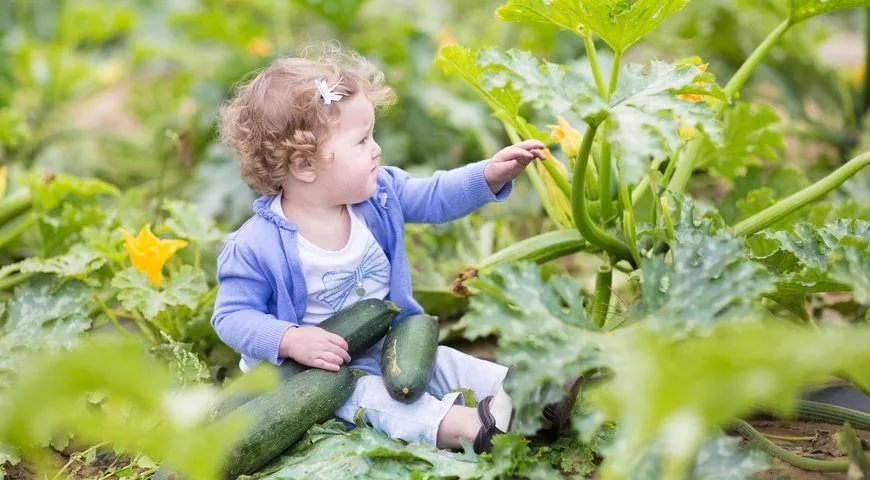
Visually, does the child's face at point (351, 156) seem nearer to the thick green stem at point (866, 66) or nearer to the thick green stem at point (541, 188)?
the thick green stem at point (541, 188)

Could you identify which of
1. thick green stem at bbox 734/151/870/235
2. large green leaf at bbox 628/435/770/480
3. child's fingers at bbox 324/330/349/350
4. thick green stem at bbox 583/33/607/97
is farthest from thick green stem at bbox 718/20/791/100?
child's fingers at bbox 324/330/349/350

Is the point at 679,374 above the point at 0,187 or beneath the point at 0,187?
above

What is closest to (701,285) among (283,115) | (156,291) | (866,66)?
(283,115)

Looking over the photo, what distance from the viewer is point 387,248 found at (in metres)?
2.38

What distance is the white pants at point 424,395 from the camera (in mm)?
2154

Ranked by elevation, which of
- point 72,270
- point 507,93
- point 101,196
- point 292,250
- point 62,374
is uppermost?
point 507,93

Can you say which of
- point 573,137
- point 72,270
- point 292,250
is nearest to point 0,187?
point 72,270

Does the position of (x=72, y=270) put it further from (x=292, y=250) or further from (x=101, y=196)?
(x=101, y=196)

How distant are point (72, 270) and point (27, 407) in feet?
4.05

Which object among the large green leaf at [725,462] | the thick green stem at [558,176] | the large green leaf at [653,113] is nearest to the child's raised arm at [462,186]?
the thick green stem at [558,176]

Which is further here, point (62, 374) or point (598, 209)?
point (598, 209)

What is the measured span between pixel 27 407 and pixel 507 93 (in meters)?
1.22

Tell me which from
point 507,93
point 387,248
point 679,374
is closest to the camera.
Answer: point 679,374

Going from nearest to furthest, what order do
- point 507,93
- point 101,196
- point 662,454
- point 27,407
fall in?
1. point 27,407
2. point 662,454
3. point 507,93
4. point 101,196
